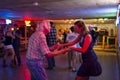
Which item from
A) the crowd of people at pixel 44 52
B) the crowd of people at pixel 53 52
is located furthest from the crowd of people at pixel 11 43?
the crowd of people at pixel 44 52

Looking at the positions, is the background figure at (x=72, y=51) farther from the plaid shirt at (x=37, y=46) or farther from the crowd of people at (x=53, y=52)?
the plaid shirt at (x=37, y=46)

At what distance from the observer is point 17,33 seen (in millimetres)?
10703

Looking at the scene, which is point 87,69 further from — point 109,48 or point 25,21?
point 109,48

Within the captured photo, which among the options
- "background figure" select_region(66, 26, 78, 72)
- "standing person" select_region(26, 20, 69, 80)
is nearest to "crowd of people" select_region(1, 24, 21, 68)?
"background figure" select_region(66, 26, 78, 72)

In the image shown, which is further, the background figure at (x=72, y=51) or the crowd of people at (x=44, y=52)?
the background figure at (x=72, y=51)

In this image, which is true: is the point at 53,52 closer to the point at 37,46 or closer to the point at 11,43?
the point at 37,46

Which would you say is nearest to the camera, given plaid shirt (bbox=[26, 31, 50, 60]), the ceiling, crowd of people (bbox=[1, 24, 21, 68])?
plaid shirt (bbox=[26, 31, 50, 60])

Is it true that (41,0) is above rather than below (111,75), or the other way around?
above

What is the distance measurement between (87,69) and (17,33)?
21.3 ft

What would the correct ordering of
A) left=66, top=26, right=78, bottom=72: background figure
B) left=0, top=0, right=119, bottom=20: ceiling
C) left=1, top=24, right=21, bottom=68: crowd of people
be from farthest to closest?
left=1, top=24, right=21, bottom=68: crowd of people, left=0, top=0, right=119, bottom=20: ceiling, left=66, top=26, right=78, bottom=72: background figure

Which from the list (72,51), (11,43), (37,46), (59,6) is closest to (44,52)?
(37,46)

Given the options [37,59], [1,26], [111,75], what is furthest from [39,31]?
[1,26]

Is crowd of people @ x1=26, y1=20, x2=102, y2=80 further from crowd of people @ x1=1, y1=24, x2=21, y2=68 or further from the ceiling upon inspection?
Answer: crowd of people @ x1=1, y1=24, x2=21, y2=68

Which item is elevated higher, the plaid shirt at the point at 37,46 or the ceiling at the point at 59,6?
the ceiling at the point at 59,6
